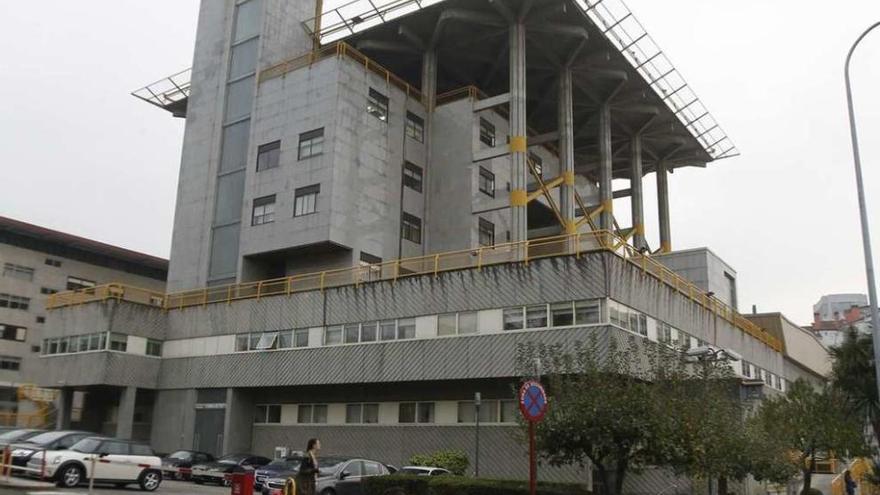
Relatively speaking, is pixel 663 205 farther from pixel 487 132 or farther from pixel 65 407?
A: pixel 65 407

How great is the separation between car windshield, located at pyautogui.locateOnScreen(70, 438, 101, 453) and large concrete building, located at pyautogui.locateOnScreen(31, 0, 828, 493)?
42.7 feet

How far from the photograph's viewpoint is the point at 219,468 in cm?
3406

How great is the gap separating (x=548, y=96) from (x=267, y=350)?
88.1ft

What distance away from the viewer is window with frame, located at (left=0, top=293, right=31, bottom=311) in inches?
2648

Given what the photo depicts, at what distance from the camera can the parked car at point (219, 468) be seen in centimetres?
3385

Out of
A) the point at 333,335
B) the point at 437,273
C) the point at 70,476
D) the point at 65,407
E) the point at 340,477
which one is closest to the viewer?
the point at 70,476

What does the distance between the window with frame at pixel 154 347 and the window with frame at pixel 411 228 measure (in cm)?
1457

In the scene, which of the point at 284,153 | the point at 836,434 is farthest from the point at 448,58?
the point at 836,434

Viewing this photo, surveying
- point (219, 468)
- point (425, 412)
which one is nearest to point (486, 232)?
point (425, 412)

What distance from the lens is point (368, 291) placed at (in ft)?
120

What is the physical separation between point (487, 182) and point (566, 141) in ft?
18.9

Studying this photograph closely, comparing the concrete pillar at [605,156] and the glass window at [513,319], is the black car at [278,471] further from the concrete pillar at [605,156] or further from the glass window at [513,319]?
the concrete pillar at [605,156]

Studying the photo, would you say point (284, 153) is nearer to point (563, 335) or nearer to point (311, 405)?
point (311, 405)

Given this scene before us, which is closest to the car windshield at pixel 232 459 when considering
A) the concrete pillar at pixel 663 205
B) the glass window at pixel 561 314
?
the glass window at pixel 561 314
